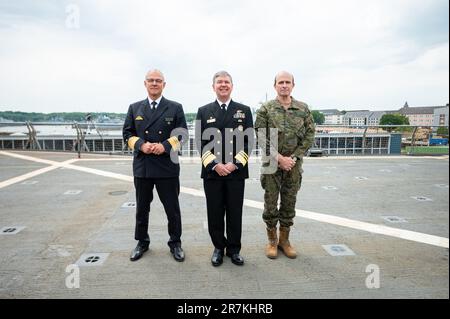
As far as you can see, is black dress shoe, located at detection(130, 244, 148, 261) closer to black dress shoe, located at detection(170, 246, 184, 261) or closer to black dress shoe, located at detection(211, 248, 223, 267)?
black dress shoe, located at detection(170, 246, 184, 261)

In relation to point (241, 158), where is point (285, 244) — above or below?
below

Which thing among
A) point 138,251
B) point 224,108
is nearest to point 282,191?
point 224,108

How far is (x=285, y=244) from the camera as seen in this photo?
9.73 feet

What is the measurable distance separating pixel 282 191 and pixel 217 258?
0.97m

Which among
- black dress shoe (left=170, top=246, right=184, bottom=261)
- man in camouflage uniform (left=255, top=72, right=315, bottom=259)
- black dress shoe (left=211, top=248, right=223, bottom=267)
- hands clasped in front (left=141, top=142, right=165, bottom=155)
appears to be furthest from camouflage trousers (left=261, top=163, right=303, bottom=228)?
hands clasped in front (left=141, top=142, right=165, bottom=155)

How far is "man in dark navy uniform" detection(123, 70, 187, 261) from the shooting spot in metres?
2.91

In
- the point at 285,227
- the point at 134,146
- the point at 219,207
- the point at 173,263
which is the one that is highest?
the point at 134,146

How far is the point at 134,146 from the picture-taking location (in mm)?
2871

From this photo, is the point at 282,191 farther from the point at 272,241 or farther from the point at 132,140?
the point at 132,140

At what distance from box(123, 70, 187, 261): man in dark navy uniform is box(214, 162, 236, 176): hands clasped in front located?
0.51 metres

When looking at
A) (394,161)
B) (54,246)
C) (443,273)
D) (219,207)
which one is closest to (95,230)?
(54,246)

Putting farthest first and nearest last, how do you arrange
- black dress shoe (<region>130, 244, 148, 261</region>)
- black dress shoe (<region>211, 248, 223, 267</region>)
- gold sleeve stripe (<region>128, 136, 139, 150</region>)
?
gold sleeve stripe (<region>128, 136, 139, 150</region>), black dress shoe (<region>130, 244, 148, 261</region>), black dress shoe (<region>211, 248, 223, 267</region>)
